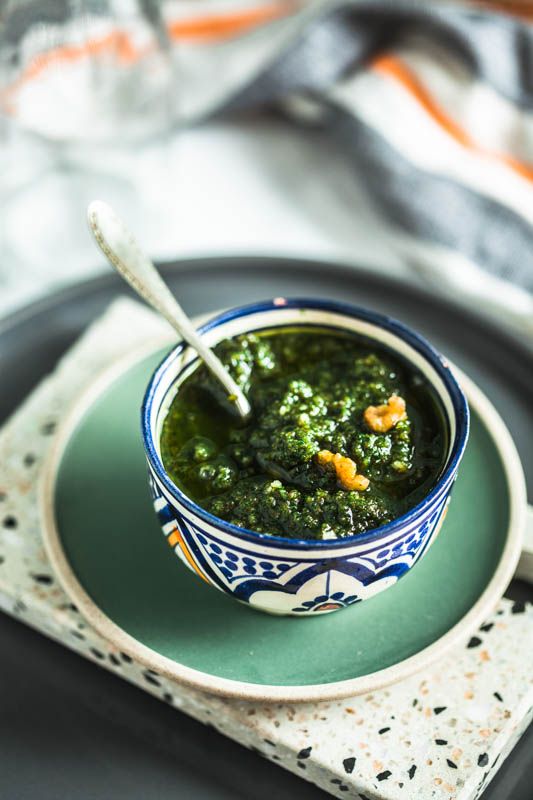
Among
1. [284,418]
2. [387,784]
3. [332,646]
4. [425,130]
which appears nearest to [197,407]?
[284,418]

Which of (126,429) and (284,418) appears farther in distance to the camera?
(126,429)

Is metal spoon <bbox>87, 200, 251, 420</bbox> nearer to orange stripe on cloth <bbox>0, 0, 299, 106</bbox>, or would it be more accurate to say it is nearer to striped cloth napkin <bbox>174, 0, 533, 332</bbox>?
striped cloth napkin <bbox>174, 0, 533, 332</bbox>

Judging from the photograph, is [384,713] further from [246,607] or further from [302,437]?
[302,437]

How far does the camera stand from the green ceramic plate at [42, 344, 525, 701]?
1.03 meters

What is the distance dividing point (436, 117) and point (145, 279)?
43.8 inches

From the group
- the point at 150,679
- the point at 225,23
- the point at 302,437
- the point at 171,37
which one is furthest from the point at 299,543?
the point at 225,23

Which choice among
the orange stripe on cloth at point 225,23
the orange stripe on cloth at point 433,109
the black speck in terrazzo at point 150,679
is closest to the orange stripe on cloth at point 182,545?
the black speck in terrazzo at point 150,679

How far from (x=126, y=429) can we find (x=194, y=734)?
465mm

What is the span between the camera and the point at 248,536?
920 millimetres

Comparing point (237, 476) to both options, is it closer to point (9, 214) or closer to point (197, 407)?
point (197, 407)

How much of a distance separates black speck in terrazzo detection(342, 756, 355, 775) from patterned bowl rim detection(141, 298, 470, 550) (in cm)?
26

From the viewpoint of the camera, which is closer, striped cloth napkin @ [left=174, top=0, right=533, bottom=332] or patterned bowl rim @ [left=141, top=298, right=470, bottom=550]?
patterned bowl rim @ [left=141, top=298, right=470, bottom=550]

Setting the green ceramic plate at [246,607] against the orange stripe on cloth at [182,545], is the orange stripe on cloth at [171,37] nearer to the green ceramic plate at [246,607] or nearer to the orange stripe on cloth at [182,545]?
the green ceramic plate at [246,607]

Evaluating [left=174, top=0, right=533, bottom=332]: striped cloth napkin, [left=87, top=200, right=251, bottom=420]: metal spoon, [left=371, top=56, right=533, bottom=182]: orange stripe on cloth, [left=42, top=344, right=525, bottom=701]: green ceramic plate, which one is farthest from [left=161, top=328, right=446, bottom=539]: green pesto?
[left=371, top=56, right=533, bottom=182]: orange stripe on cloth
